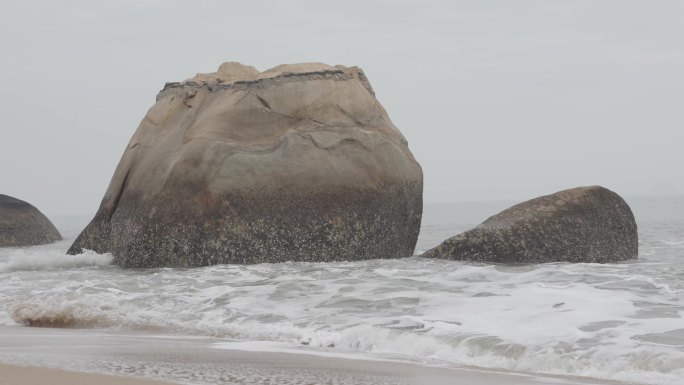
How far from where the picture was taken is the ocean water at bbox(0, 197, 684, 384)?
15.5 feet

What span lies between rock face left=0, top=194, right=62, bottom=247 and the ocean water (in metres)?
7.55

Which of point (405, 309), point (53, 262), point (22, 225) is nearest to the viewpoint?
point (405, 309)

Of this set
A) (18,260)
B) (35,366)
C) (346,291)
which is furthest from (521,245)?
(35,366)

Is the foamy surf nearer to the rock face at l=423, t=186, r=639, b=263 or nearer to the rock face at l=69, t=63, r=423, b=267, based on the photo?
the rock face at l=69, t=63, r=423, b=267

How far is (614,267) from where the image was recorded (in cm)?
830

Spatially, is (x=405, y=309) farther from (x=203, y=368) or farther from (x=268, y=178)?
(x=268, y=178)

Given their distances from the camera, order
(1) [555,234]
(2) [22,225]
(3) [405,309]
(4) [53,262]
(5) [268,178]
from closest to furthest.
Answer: (3) [405,309]
(5) [268,178]
(1) [555,234]
(4) [53,262]
(2) [22,225]

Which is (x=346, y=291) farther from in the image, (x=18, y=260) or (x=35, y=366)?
(x=18, y=260)

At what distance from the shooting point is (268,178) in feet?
29.6

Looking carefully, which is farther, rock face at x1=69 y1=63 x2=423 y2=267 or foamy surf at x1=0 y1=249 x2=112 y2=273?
foamy surf at x1=0 y1=249 x2=112 y2=273

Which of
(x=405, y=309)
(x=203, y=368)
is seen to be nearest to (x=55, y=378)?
(x=203, y=368)

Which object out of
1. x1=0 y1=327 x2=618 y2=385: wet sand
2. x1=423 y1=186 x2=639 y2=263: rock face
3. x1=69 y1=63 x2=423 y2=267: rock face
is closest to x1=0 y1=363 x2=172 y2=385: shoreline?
x1=0 y1=327 x2=618 y2=385: wet sand

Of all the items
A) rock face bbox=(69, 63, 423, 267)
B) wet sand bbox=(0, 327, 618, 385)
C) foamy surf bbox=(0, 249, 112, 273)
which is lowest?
wet sand bbox=(0, 327, 618, 385)

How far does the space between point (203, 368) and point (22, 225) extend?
1359 centimetres
